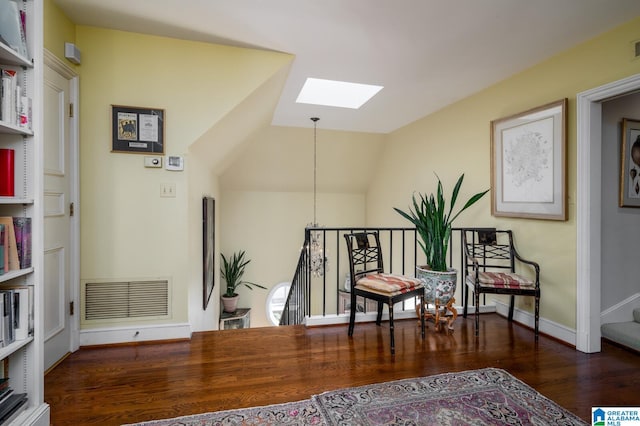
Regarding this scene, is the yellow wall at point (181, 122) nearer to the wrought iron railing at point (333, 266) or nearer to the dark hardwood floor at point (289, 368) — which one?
the dark hardwood floor at point (289, 368)

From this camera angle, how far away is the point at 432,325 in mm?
3039

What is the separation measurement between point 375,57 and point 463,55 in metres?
0.76

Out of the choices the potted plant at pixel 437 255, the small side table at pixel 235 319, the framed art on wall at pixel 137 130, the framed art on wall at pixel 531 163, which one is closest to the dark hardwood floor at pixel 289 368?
the potted plant at pixel 437 255

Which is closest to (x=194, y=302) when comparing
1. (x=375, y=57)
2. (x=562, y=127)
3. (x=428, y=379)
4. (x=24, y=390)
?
(x=24, y=390)

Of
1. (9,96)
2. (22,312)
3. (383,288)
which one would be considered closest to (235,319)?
(383,288)

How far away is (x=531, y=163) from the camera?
2945 millimetres

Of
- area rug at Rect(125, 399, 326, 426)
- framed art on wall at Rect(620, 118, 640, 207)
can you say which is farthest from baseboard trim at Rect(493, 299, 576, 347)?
area rug at Rect(125, 399, 326, 426)

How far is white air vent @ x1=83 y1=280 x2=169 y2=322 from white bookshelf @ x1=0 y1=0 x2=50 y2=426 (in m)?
1.03

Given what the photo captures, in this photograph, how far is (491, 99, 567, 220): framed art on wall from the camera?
2.69 meters

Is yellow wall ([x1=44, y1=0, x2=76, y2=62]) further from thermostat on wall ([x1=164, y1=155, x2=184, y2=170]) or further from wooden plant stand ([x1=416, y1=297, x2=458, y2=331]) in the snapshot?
wooden plant stand ([x1=416, y1=297, x2=458, y2=331])

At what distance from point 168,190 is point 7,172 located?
1.18 m

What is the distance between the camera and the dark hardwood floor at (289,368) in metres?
1.78

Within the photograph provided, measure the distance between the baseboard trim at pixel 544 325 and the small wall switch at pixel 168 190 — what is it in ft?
11.2

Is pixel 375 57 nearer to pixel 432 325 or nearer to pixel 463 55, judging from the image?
pixel 463 55
